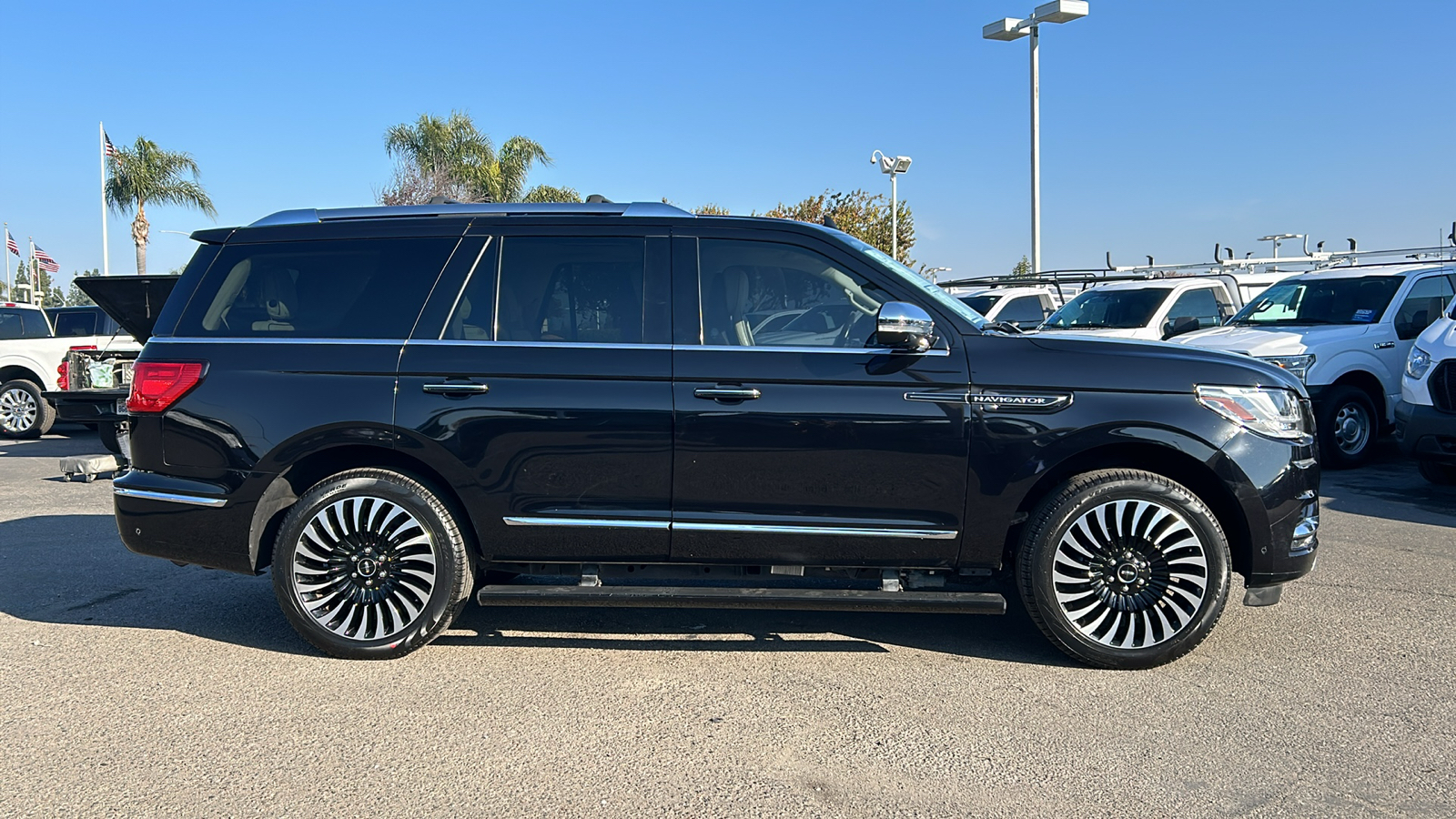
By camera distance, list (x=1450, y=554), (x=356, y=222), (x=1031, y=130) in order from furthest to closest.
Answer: (x=1031, y=130), (x=1450, y=554), (x=356, y=222)

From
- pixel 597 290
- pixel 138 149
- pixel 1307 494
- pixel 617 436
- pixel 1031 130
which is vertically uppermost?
pixel 138 149

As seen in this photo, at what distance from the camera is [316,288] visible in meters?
4.71

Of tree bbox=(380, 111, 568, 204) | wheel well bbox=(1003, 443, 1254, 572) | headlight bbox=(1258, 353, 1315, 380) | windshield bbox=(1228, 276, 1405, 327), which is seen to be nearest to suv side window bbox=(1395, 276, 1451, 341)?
windshield bbox=(1228, 276, 1405, 327)

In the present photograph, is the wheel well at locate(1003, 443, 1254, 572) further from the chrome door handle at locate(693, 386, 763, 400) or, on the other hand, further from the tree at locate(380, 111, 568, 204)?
the tree at locate(380, 111, 568, 204)

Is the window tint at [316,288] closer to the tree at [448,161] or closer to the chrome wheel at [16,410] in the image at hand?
the chrome wheel at [16,410]

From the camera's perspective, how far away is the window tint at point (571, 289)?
452cm

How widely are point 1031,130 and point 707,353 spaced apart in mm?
19100

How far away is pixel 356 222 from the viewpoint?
4.76 metres

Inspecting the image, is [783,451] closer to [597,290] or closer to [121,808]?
[597,290]

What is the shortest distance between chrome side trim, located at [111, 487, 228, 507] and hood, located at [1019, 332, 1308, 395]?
349 cm

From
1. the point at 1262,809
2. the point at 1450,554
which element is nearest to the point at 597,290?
the point at 1262,809

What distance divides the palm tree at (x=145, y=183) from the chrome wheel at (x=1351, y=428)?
37.5 metres

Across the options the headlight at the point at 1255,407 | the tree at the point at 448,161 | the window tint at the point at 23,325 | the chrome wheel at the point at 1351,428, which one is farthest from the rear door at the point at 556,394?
the tree at the point at 448,161

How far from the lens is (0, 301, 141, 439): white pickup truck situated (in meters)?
14.1
